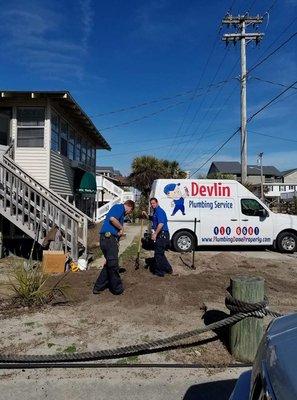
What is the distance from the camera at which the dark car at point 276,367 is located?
195cm

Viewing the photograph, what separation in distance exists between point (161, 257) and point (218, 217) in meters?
5.72

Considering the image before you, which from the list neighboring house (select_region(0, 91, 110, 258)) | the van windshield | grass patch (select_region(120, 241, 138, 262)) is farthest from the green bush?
the van windshield

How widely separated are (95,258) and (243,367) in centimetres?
844

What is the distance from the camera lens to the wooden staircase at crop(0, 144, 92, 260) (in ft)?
36.6

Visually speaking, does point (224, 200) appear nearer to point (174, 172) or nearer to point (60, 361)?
point (60, 361)

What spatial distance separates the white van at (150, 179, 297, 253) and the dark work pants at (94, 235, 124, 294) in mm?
7024

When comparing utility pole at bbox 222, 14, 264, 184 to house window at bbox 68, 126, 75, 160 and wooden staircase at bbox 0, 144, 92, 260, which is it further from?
wooden staircase at bbox 0, 144, 92, 260

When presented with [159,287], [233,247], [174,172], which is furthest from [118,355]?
[174,172]

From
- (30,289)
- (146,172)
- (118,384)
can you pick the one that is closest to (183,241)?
(30,289)

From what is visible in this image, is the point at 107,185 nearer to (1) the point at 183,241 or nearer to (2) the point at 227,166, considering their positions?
(1) the point at 183,241

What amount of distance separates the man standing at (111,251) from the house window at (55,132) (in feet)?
26.7

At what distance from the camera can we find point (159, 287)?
7898mm

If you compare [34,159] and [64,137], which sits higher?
[64,137]

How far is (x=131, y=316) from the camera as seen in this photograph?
647 cm
